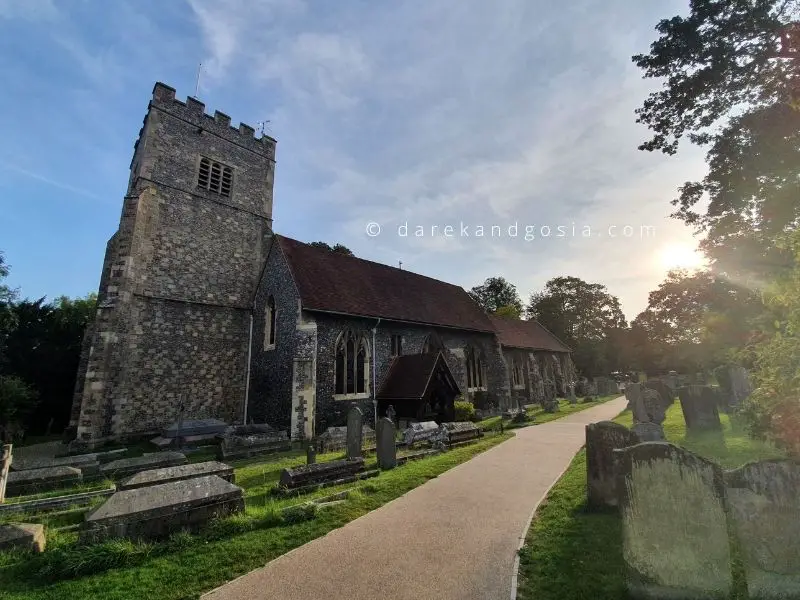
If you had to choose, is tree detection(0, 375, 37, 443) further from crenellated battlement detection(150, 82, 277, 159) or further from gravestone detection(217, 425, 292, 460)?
crenellated battlement detection(150, 82, 277, 159)

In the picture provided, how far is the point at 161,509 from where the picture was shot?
16.9 ft

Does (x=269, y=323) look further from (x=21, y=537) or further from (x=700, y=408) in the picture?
(x=700, y=408)

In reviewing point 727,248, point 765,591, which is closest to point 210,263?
point 765,591

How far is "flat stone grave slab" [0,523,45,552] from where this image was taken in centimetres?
454

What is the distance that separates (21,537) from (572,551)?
675 centimetres

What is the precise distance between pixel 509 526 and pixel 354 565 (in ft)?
7.50

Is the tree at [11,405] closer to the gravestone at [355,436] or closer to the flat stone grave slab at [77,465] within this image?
the flat stone grave slab at [77,465]

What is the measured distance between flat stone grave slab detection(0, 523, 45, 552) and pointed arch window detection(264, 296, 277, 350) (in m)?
11.6

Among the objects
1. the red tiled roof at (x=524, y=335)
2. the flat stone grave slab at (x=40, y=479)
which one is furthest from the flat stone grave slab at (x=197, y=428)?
the red tiled roof at (x=524, y=335)

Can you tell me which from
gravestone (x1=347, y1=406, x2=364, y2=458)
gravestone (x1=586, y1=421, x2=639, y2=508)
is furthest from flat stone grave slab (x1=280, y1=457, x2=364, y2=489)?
gravestone (x1=586, y1=421, x2=639, y2=508)

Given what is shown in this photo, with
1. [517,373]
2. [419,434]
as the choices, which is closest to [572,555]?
[419,434]

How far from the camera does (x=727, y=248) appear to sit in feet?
56.8

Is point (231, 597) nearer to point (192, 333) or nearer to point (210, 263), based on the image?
point (192, 333)

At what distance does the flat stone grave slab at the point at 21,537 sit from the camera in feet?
14.9
